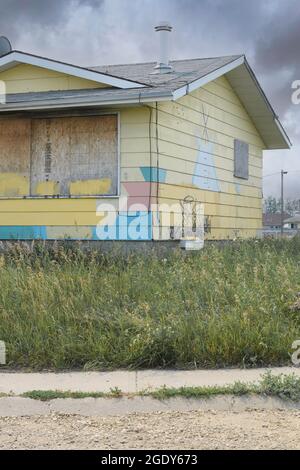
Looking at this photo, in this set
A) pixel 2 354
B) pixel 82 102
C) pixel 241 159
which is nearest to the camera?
pixel 2 354

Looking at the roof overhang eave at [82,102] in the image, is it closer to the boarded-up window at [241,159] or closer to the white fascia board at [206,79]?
the white fascia board at [206,79]

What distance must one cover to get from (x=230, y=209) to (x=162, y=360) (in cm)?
835

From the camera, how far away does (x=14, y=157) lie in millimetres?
11180

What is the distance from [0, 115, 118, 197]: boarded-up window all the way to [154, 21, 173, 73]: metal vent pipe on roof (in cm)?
231

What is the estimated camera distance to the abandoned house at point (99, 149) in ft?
34.0

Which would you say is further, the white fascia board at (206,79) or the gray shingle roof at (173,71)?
the gray shingle roof at (173,71)

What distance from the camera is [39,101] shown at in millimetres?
10359

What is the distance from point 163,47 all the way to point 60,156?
3.68 m

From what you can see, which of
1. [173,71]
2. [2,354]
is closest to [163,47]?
[173,71]

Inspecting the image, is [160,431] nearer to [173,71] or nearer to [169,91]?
[169,91]

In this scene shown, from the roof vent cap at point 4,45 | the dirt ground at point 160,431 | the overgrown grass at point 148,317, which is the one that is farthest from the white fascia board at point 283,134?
the dirt ground at point 160,431

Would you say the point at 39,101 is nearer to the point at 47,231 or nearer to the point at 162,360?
the point at 47,231

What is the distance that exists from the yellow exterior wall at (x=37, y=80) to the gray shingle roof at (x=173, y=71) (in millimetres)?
1007

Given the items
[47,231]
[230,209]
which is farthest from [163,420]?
[230,209]
